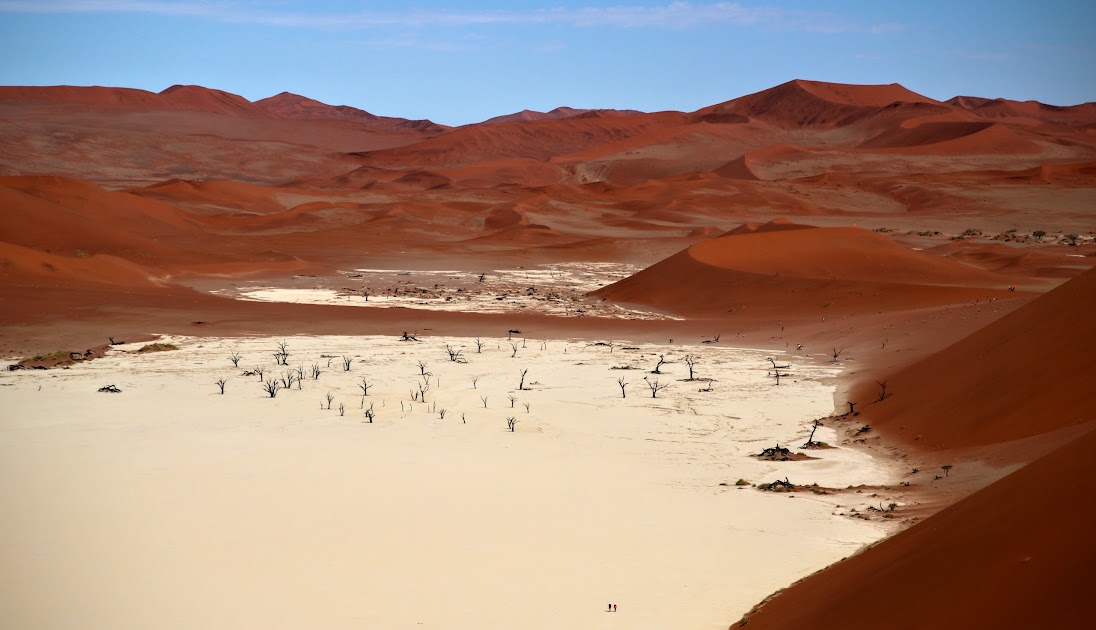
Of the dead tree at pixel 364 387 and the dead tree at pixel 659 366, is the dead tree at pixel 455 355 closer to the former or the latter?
the dead tree at pixel 364 387

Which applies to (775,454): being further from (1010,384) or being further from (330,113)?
(330,113)

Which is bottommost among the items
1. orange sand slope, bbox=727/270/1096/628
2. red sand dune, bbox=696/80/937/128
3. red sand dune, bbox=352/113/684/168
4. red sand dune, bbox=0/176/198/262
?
orange sand slope, bbox=727/270/1096/628

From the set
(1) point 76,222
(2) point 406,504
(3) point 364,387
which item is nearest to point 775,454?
(2) point 406,504

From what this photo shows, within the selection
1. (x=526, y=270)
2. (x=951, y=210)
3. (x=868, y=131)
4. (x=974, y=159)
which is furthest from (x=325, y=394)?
(x=868, y=131)

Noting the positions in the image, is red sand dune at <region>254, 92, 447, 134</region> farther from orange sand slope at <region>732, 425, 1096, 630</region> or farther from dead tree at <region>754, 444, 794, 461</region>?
orange sand slope at <region>732, 425, 1096, 630</region>

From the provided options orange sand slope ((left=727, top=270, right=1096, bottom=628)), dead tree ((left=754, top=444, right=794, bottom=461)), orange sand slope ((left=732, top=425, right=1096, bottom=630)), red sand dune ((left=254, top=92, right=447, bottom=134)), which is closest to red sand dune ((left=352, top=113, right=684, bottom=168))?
red sand dune ((left=254, top=92, right=447, bottom=134))

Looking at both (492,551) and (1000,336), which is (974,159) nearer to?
(1000,336)
